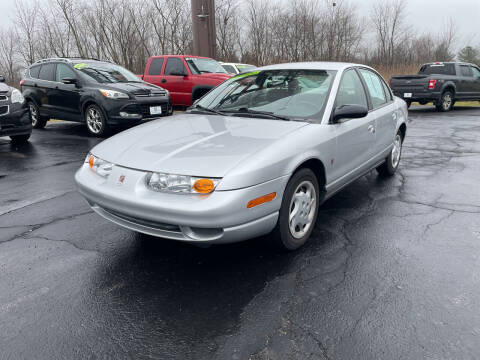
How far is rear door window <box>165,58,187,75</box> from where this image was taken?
11562 mm

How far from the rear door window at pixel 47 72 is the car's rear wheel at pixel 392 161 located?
794cm

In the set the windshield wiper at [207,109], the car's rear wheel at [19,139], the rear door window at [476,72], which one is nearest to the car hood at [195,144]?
the windshield wiper at [207,109]

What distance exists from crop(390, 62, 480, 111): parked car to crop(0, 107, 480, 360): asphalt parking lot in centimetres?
1105

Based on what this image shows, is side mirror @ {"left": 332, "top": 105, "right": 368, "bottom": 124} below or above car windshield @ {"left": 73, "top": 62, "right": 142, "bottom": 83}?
below

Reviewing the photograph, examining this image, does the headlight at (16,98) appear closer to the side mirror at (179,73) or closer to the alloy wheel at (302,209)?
the side mirror at (179,73)

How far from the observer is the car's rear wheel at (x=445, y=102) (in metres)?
14.6

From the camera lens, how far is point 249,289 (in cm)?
272

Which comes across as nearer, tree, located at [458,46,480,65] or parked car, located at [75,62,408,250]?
parked car, located at [75,62,408,250]

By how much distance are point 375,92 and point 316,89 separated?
140 centimetres

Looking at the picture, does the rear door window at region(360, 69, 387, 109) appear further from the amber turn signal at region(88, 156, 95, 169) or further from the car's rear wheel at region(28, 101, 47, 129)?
the car's rear wheel at region(28, 101, 47, 129)

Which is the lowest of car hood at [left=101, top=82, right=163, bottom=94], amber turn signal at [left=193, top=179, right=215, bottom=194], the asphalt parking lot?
the asphalt parking lot

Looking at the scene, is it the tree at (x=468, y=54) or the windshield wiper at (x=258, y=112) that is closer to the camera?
the windshield wiper at (x=258, y=112)

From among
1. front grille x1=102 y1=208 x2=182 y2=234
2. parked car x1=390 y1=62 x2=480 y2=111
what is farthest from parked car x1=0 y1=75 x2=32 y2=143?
parked car x1=390 y1=62 x2=480 y2=111

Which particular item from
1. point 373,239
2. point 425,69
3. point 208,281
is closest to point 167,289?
point 208,281
